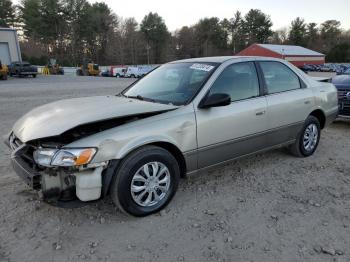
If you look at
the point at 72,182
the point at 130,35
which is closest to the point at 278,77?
the point at 72,182

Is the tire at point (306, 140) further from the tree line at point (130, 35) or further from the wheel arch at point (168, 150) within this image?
the tree line at point (130, 35)

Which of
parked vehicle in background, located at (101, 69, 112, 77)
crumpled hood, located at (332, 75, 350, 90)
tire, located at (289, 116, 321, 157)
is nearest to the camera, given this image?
tire, located at (289, 116, 321, 157)

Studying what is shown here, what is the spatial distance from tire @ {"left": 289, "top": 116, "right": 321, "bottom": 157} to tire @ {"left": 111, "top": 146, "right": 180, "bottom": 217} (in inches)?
→ 93.6

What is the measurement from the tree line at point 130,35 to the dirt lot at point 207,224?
2547 inches

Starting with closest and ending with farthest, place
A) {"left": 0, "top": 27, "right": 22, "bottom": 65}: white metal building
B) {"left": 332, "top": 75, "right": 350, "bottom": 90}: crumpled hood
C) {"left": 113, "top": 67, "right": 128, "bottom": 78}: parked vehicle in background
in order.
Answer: {"left": 332, "top": 75, "right": 350, "bottom": 90}: crumpled hood < {"left": 0, "top": 27, "right": 22, "bottom": 65}: white metal building < {"left": 113, "top": 67, "right": 128, "bottom": 78}: parked vehicle in background

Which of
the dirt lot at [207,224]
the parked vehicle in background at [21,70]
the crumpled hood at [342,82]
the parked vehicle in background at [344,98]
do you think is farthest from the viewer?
the parked vehicle in background at [21,70]

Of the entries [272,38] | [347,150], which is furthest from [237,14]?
[347,150]

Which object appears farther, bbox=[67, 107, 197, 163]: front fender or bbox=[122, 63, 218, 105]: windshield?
bbox=[122, 63, 218, 105]: windshield

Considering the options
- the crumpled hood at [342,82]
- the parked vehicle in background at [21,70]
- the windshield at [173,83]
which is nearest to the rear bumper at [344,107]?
the crumpled hood at [342,82]

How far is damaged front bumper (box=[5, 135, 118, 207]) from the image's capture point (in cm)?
276

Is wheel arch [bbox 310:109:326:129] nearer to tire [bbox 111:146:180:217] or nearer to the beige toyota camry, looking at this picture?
the beige toyota camry

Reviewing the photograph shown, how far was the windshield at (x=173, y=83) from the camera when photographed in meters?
3.63

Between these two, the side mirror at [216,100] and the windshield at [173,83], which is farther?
the windshield at [173,83]

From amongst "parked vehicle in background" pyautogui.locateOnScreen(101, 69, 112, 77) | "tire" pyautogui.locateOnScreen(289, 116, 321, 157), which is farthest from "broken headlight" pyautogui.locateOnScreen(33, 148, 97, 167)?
"parked vehicle in background" pyautogui.locateOnScreen(101, 69, 112, 77)
